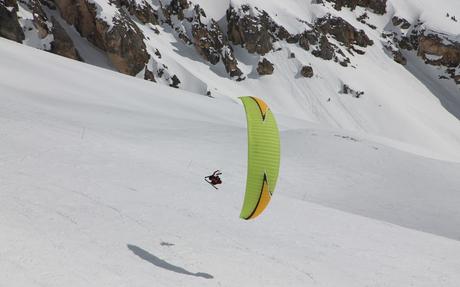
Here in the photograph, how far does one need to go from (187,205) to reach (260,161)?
3198 mm

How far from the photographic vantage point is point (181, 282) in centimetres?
675

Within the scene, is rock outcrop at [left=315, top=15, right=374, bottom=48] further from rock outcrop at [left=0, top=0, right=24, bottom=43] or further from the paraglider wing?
the paraglider wing

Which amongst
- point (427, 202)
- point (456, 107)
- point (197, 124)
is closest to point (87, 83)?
point (197, 124)

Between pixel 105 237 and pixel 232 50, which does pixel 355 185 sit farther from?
pixel 232 50

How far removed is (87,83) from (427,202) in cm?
2050

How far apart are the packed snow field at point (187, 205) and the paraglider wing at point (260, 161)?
1105 mm

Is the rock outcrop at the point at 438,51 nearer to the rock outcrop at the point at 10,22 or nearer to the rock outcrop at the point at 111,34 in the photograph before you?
the rock outcrop at the point at 111,34

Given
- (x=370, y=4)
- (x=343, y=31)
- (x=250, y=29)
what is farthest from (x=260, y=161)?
(x=370, y=4)

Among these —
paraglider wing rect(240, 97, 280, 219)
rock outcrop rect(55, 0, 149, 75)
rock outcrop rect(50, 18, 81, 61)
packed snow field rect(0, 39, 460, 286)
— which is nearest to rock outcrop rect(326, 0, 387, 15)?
rock outcrop rect(55, 0, 149, 75)

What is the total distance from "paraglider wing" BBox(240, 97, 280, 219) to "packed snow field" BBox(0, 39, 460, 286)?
1.11m

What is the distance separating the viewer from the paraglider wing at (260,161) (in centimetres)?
850

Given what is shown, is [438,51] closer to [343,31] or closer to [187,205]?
[343,31]

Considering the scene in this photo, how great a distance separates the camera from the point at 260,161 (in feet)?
28.3

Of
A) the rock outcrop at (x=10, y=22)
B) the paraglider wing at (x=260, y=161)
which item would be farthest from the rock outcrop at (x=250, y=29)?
the paraglider wing at (x=260, y=161)
